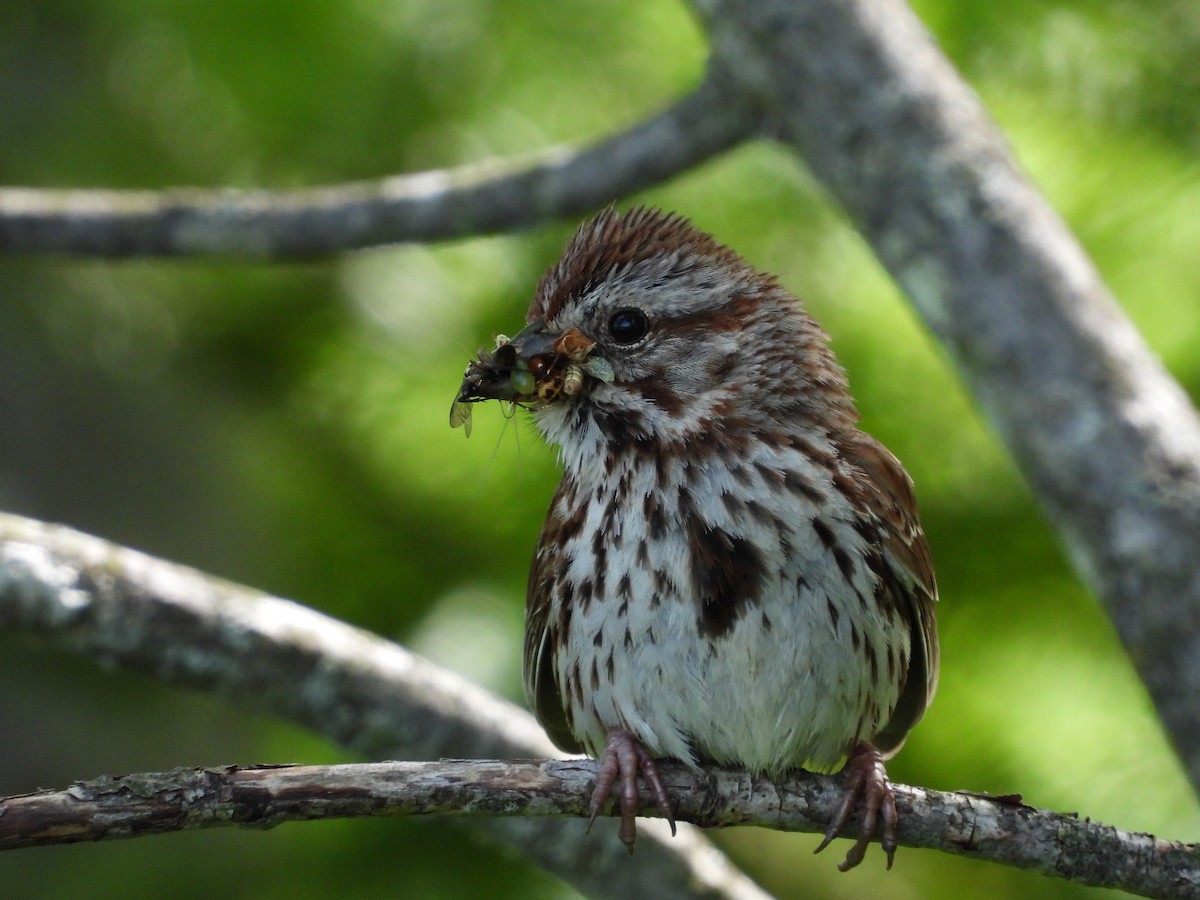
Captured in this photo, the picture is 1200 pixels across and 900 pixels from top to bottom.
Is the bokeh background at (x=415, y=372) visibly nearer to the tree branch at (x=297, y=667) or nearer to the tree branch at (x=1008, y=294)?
the tree branch at (x=297, y=667)

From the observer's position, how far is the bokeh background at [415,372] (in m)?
3.70

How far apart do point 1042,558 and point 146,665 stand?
225cm

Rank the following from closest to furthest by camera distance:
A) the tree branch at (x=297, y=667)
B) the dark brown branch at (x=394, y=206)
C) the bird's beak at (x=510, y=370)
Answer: the bird's beak at (x=510, y=370) < the tree branch at (x=297, y=667) < the dark brown branch at (x=394, y=206)

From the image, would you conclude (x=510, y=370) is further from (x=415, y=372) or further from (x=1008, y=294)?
(x=415, y=372)

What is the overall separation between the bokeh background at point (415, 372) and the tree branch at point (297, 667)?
57 cm

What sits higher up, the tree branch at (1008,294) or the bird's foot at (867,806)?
the tree branch at (1008,294)

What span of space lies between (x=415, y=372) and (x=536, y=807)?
204cm

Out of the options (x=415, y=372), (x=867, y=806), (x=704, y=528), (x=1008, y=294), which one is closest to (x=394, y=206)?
(x=415, y=372)

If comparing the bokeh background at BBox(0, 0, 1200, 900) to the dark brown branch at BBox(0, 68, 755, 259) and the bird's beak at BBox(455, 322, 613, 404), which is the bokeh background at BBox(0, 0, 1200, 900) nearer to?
the dark brown branch at BBox(0, 68, 755, 259)

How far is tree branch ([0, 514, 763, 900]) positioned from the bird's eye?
3.10 feet

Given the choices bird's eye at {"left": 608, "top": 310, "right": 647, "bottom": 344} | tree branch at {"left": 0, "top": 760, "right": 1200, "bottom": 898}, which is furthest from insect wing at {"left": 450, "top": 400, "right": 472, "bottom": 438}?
tree branch at {"left": 0, "top": 760, "right": 1200, "bottom": 898}

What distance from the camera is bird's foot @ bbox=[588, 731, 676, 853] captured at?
98.6 inches

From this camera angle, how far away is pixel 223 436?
4664 mm

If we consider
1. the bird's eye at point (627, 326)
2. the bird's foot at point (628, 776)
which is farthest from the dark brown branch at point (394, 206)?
the bird's foot at point (628, 776)
